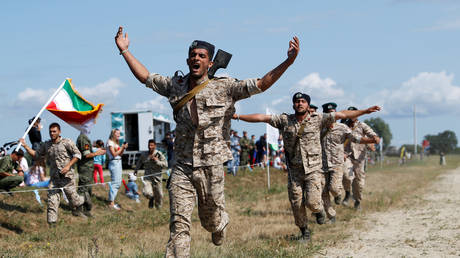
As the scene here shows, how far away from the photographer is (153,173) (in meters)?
14.8

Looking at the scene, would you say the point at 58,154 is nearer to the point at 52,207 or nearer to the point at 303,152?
the point at 52,207

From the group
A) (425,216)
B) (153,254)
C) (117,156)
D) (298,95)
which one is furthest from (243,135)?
(153,254)

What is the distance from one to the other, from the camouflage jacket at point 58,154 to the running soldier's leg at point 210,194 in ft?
18.9

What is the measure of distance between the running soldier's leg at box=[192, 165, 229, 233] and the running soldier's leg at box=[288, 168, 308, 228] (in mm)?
3259

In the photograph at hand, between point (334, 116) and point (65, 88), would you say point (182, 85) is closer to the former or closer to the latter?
point (334, 116)

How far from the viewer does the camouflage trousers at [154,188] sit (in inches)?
569

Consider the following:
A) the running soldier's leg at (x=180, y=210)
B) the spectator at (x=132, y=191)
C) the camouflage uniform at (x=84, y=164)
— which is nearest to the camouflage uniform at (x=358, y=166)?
the spectator at (x=132, y=191)

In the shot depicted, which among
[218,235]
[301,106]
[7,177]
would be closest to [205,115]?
[218,235]

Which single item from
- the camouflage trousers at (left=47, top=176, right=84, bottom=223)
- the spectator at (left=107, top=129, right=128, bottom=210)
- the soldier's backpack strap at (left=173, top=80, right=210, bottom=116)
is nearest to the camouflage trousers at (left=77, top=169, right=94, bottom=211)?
the spectator at (left=107, top=129, right=128, bottom=210)

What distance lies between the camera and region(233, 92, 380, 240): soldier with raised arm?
916cm

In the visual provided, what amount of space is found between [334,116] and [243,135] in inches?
649

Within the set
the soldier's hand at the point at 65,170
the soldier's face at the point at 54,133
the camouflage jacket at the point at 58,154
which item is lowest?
the soldier's hand at the point at 65,170

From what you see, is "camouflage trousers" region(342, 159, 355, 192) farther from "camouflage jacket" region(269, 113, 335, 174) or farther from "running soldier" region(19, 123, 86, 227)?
"running soldier" region(19, 123, 86, 227)

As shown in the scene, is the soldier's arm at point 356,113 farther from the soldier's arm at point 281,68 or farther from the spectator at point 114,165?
the spectator at point 114,165
